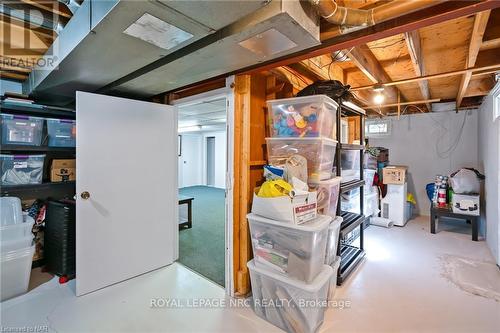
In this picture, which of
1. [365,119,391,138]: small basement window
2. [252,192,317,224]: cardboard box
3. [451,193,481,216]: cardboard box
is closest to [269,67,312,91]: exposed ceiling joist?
[252,192,317,224]: cardboard box

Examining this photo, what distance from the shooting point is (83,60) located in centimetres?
178

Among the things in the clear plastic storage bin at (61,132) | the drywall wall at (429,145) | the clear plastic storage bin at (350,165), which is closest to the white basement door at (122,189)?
the clear plastic storage bin at (61,132)

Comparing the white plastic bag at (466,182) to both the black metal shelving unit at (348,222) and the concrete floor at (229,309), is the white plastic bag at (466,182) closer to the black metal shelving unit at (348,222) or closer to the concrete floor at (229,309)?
the concrete floor at (229,309)

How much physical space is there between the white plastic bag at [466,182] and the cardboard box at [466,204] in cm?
11

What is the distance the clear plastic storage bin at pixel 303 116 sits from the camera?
1.99m

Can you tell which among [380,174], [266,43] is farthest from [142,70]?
[380,174]

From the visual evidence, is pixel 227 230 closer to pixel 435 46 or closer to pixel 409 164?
pixel 435 46

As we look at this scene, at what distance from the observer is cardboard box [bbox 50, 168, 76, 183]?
8.94 feet

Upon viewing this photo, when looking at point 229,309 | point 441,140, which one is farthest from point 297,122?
point 441,140

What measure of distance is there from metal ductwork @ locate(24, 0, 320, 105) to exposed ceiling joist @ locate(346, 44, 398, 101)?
1.11 metres

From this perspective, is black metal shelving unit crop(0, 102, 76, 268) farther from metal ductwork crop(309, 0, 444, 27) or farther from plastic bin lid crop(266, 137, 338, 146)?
metal ductwork crop(309, 0, 444, 27)

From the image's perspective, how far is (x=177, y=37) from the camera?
1426 mm

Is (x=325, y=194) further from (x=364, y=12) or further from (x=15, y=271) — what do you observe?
(x=15, y=271)

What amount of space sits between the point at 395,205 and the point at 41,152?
5450 millimetres
